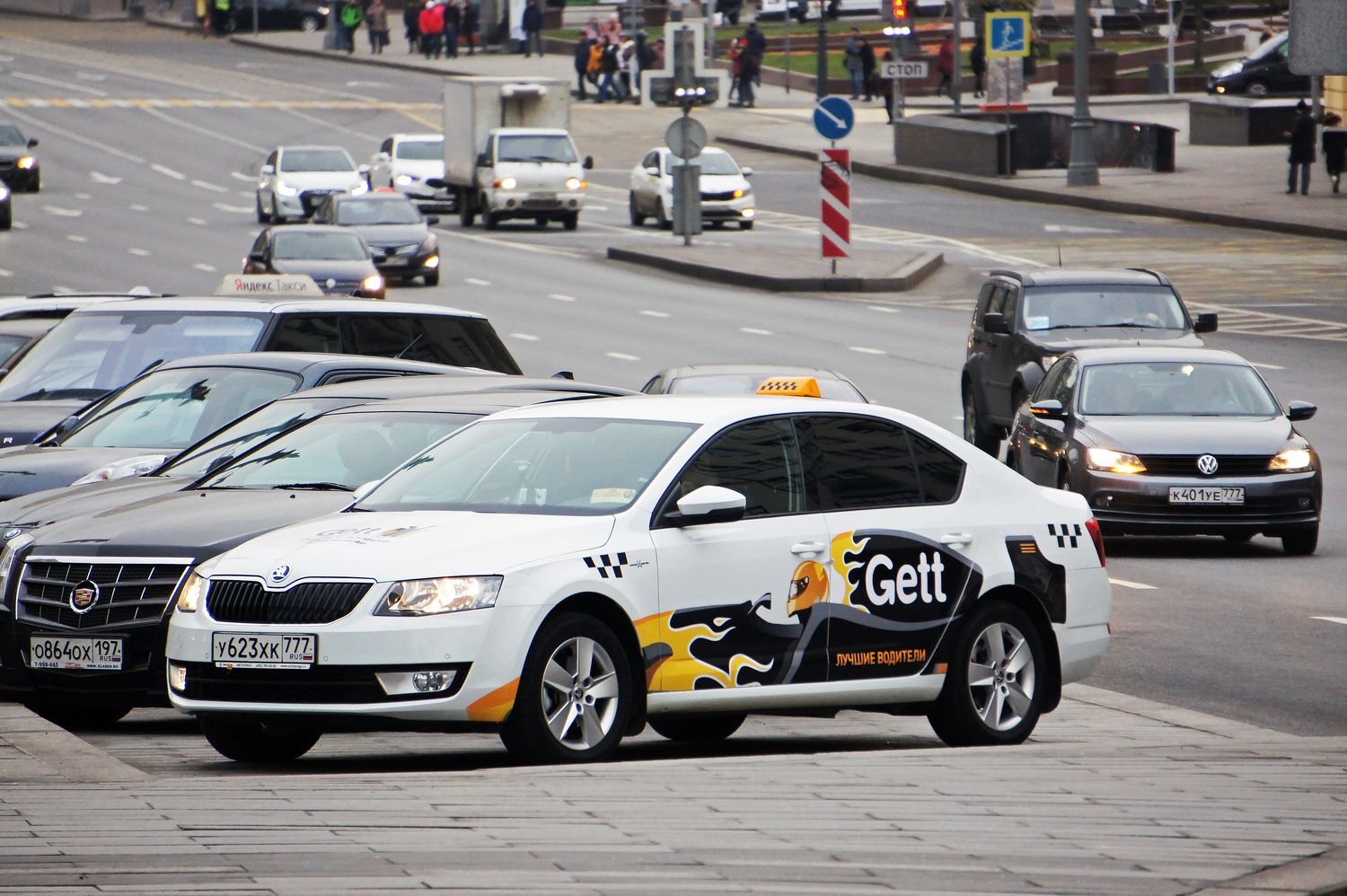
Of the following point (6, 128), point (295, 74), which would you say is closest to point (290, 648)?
point (6, 128)

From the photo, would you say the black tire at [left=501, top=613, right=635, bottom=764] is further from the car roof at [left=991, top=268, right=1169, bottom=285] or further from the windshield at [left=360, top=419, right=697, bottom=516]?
the car roof at [left=991, top=268, right=1169, bottom=285]

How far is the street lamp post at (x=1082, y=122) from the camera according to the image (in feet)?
152

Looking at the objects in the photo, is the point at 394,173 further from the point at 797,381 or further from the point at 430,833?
the point at 430,833

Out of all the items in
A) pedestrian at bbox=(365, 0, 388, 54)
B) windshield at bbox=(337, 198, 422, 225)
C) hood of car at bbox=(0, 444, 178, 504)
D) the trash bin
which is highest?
pedestrian at bbox=(365, 0, 388, 54)

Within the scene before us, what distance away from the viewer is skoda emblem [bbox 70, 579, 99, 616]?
30.8 ft

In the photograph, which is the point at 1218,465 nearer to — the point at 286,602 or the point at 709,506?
the point at 709,506

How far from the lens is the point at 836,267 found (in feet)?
124

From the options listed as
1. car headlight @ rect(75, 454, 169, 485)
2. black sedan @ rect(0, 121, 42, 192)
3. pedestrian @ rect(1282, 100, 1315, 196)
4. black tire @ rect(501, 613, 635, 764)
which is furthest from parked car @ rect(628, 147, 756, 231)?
black tire @ rect(501, 613, 635, 764)

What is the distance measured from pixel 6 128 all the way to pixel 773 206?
16979 mm

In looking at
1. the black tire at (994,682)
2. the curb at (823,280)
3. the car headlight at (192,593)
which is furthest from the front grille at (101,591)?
the curb at (823,280)

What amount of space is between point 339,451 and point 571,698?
2616mm

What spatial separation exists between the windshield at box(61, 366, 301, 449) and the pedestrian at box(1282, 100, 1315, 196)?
34847mm

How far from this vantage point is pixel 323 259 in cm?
3378

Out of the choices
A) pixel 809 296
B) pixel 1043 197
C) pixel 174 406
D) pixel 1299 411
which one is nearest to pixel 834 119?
pixel 809 296
